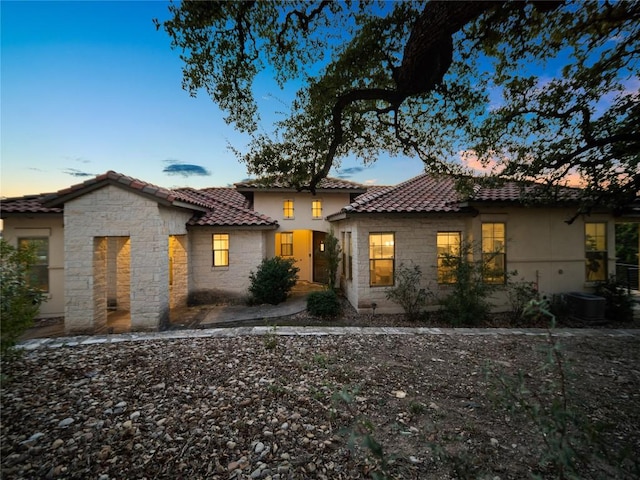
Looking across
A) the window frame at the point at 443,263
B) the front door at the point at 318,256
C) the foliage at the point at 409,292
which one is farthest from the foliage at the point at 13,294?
the front door at the point at 318,256

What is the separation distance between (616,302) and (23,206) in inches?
771

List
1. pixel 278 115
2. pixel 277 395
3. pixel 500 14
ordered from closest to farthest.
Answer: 1. pixel 277 395
2. pixel 500 14
3. pixel 278 115

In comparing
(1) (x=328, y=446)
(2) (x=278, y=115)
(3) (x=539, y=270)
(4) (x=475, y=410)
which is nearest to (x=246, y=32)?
(2) (x=278, y=115)

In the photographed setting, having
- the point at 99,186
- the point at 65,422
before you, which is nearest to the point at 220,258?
the point at 99,186

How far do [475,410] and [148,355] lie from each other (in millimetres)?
5591

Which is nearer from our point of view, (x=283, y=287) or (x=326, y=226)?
(x=283, y=287)

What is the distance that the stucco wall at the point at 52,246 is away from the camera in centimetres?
885

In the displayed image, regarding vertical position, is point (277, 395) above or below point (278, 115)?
below

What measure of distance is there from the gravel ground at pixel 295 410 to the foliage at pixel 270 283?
4554 mm

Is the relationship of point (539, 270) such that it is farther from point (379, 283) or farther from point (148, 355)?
point (148, 355)

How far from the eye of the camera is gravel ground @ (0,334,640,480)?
2645 mm

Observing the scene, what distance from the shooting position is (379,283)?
9266 mm

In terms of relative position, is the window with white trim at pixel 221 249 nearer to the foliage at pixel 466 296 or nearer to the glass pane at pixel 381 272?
the glass pane at pixel 381 272

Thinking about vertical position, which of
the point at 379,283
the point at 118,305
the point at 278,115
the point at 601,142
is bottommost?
the point at 118,305
